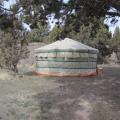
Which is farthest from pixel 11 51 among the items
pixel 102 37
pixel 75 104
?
pixel 102 37

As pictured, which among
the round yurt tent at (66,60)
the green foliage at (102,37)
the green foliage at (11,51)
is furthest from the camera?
the green foliage at (102,37)

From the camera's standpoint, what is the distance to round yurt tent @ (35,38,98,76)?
20.2 metres

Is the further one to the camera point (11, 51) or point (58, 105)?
point (11, 51)

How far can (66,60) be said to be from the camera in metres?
20.1

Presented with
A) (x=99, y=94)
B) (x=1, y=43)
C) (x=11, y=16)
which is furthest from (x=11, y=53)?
(x=11, y=16)

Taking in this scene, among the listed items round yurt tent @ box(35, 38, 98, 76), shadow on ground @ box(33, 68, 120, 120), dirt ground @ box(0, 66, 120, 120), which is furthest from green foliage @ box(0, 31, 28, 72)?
shadow on ground @ box(33, 68, 120, 120)

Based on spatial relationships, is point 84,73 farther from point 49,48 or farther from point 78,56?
point 49,48

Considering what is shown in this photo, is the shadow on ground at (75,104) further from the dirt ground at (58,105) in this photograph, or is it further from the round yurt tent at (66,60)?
the round yurt tent at (66,60)

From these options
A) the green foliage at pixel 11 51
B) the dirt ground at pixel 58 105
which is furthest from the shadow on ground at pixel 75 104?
the green foliage at pixel 11 51

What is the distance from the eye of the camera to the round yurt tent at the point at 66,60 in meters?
20.2

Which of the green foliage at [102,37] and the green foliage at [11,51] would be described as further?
the green foliage at [102,37]

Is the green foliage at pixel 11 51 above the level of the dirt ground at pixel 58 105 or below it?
above

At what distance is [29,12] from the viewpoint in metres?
8.37

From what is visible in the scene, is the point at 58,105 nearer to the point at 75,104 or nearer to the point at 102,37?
the point at 75,104
